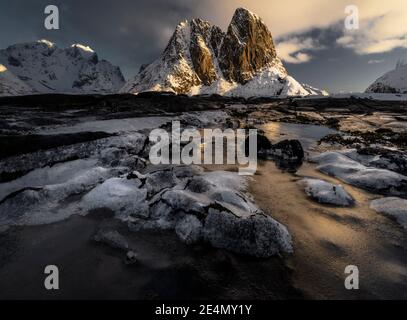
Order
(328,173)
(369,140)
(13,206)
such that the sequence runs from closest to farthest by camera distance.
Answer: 1. (13,206)
2. (328,173)
3. (369,140)

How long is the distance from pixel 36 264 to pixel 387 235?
11.8 m

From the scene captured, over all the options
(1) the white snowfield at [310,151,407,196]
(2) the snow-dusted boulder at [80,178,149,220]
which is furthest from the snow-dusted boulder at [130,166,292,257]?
(1) the white snowfield at [310,151,407,196]

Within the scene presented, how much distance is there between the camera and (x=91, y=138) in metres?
21.3

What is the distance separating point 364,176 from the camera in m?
15.2

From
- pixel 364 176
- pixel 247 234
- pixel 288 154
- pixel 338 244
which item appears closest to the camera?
pixel 247 234

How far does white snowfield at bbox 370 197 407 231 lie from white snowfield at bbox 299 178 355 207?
1022 millimetres

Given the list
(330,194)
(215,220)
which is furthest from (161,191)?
(330,194)

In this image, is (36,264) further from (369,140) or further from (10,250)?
(369,140)

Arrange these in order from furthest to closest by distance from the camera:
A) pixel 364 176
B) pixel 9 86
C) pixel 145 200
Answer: pixel 9 86
pixel 364 176
pixel 145 200

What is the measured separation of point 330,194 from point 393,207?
2.53 meters

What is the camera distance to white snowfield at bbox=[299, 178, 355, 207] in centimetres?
1242

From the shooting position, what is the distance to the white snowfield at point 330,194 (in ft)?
40.8

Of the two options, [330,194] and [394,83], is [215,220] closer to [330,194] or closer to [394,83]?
[330,194]

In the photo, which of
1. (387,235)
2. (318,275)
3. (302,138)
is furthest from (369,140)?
(318,275)
